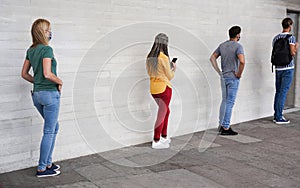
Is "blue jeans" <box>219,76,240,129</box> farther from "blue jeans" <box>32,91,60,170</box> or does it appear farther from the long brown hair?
"blue jeans" <box>32,91,60,170</box>

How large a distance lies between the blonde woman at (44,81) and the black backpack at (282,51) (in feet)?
13.0

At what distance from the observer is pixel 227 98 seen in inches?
231

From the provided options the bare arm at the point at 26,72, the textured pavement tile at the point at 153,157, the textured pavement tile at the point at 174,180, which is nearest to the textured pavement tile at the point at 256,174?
the textured pavement tile at the point at 174,180

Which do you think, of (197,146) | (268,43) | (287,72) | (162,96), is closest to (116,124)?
(162,96)

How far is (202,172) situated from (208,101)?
7.33 feet

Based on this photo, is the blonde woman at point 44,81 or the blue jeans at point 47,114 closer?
the blonde woman at point 44,81

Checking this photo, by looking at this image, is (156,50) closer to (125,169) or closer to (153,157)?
(153,157)

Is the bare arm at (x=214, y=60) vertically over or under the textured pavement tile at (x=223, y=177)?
over

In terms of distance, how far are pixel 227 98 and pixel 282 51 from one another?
1.37 meters

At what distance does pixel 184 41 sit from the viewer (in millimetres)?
5742

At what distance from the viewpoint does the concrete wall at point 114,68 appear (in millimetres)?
4125

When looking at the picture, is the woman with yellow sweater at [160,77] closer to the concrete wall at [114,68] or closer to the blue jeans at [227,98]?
the concrete wall at [114,68]

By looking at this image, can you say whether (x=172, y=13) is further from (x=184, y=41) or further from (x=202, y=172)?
(x=202, y=172)

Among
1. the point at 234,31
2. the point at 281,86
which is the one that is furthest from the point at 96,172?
the point at 281,86
